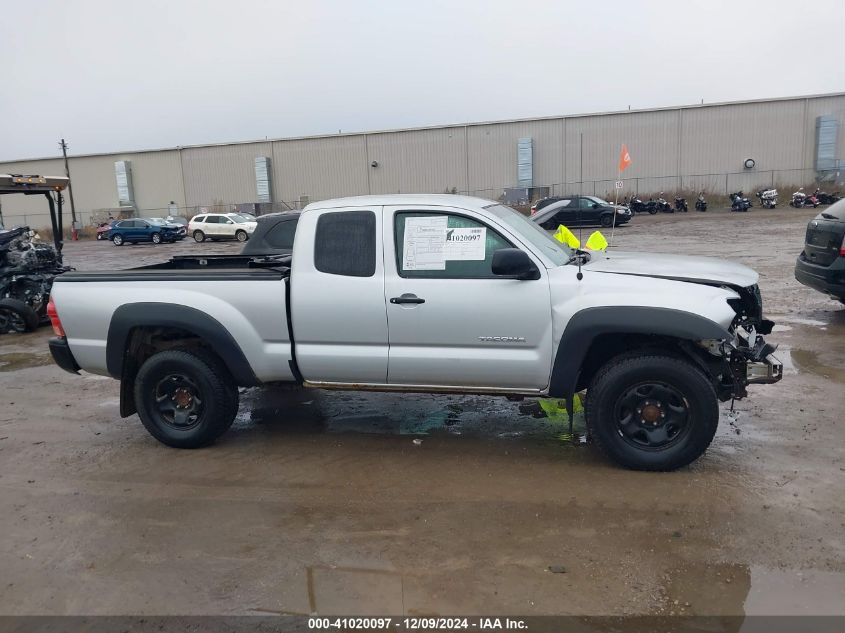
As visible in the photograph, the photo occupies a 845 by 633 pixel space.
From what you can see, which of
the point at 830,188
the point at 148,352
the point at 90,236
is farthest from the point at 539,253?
the point at 90,236

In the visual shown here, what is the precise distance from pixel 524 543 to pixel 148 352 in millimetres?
3527

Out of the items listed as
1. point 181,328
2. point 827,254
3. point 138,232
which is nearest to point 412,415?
point 181,328

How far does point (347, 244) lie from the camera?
512cm

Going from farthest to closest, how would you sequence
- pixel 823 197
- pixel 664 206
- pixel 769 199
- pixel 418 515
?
pixel 664 206 < pixel 769 199 < pixel 823 197 < pixel 418 515

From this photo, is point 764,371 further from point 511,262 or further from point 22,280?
point 22,280

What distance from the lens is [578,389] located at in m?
4.96

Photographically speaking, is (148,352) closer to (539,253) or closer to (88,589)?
(88,589)

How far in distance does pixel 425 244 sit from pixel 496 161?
4673 centimetres

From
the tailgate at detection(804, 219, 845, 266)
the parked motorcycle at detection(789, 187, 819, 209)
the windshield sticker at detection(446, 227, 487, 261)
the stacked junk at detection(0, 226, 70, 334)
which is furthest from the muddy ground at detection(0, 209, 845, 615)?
the parked motorcycle at detection(789, 187, 819, 209)

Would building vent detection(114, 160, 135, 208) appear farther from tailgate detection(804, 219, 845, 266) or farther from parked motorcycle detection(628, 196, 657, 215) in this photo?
tailgate detection(804, 219, 845, 266)

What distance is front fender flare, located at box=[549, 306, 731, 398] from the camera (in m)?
4.41

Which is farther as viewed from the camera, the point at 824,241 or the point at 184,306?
the point at 824,241

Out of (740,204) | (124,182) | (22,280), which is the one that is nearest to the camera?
(22,280)

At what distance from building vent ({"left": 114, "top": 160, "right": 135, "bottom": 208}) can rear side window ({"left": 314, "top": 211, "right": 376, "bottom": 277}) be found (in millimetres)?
58050
